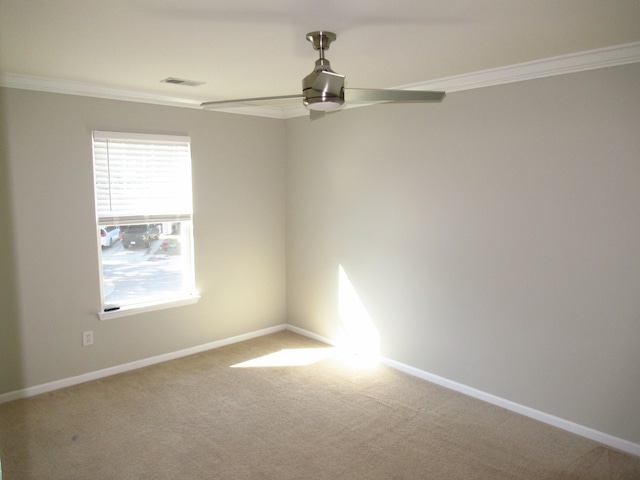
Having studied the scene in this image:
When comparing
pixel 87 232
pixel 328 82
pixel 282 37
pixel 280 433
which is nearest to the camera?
pixel 328 82

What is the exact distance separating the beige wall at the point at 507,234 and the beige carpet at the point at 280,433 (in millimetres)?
323

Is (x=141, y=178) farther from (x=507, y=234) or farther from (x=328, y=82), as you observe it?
(x=507, y=234)

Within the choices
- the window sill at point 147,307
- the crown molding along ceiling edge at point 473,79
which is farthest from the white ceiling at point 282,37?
the window sill at point 147,307

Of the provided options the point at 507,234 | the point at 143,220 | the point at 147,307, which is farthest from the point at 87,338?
the point at 507,234

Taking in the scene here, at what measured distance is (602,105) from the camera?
9.39ft

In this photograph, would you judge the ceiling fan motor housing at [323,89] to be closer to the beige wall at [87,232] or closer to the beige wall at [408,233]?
the beige wall at [408,233]

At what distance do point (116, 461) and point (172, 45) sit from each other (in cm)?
249

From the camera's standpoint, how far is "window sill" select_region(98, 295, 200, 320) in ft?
13.0

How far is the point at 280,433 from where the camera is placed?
3156 mm

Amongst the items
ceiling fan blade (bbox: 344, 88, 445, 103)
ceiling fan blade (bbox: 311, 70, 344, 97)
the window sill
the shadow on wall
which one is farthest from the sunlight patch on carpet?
ceiling fan blade (bbox: 311, 70, 344, 97)

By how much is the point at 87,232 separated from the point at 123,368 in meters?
1.24

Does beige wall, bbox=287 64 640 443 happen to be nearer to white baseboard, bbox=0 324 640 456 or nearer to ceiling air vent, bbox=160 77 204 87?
white baseboard, bbox=0 324 640 456

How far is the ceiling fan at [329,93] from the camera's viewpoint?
207cm

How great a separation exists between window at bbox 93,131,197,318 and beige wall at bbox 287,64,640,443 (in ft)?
4.62
